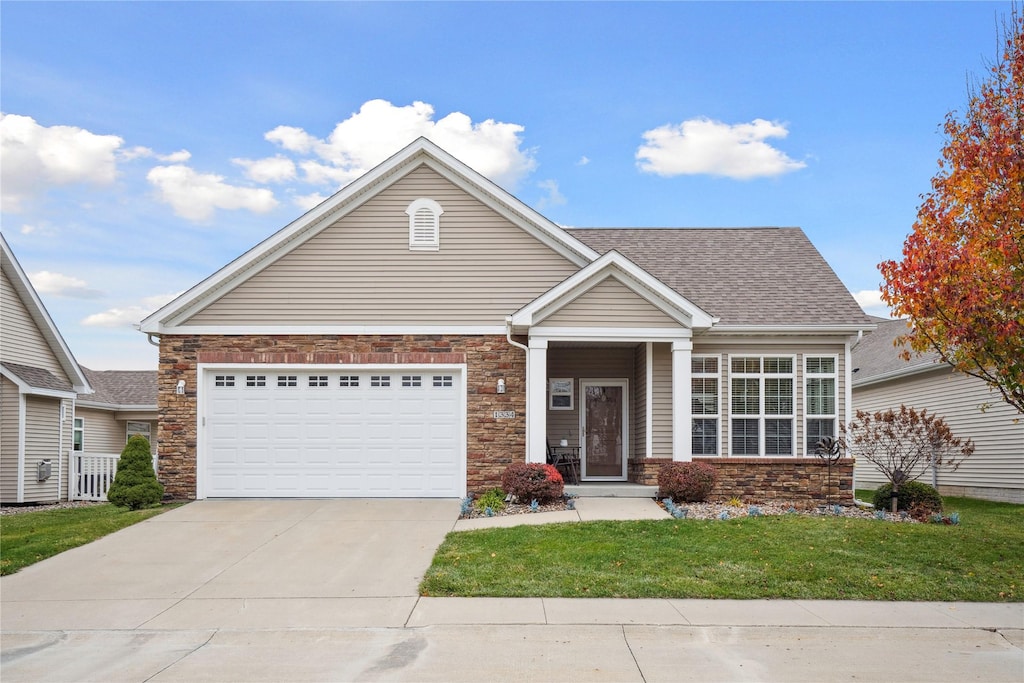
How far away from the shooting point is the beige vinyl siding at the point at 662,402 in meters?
16.8

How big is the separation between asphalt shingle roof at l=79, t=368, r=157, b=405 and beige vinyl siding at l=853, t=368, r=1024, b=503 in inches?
944

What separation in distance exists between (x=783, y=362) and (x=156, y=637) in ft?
41.6

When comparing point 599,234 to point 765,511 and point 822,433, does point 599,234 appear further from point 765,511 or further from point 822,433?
point 765,511

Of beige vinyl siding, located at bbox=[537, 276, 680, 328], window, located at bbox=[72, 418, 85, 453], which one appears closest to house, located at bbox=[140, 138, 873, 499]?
beige vinyl siding, located at bbox=[537, 276, 680, 328]

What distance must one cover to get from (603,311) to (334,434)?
562 cm

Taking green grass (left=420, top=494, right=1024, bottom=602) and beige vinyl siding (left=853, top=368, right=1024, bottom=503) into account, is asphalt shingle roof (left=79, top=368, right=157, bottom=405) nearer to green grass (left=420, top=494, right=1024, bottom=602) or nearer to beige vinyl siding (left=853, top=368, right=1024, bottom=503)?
green grass (left=420, top=494, right=1024, bottom=602)

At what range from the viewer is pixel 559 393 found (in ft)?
62.4

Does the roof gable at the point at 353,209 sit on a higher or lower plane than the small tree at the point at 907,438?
higher

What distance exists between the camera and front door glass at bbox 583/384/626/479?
62.1 ft

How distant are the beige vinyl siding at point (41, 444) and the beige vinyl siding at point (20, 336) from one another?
99 cm

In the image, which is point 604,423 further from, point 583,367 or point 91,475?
point 91,475

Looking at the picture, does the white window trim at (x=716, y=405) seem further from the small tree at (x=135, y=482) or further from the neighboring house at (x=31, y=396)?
the neighboring house at (x=31, y=396)

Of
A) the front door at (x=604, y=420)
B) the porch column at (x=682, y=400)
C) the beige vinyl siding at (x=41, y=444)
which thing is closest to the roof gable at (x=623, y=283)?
the porch column at (x=682, y=400)

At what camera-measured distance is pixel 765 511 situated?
49.5 ft
